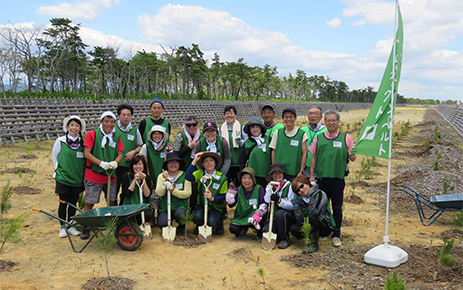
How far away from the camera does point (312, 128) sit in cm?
550

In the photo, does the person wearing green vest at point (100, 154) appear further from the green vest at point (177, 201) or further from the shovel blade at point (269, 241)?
the shovel blade at point (269, 241)

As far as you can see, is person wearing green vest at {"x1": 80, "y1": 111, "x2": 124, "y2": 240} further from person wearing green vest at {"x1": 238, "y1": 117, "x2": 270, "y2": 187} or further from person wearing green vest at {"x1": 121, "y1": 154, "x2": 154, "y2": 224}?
person wearing green vest at {"x1": 238, "y1": 117, "x2": 270, "y2": 187}

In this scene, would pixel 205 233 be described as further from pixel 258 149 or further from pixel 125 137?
pixel 125 137

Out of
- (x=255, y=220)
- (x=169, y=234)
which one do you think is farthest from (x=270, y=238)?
(x=169, y=234)

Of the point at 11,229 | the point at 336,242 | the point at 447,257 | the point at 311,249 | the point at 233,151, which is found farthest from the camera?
the point at 233,151

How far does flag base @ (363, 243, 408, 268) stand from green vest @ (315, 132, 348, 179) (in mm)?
988

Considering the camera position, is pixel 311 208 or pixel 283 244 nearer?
pixel 311 208

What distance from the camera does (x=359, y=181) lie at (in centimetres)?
Answer: 920

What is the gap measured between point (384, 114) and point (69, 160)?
13.3 ft

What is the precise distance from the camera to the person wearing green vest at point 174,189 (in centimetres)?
525

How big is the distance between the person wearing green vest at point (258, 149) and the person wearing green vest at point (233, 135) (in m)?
0.26

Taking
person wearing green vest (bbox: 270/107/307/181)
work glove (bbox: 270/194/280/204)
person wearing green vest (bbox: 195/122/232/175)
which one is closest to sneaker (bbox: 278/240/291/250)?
work glove (bbox: 270/194/280/204)

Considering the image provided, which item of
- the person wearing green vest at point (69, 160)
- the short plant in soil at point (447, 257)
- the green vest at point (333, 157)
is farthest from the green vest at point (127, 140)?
the short plant in soil at point (447, 257)

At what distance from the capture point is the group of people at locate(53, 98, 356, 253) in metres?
4.77
